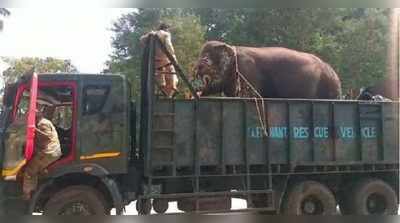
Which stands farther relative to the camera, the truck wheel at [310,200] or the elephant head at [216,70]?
the elephant head at [216,70]

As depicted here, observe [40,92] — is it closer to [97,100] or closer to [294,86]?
[97,100]

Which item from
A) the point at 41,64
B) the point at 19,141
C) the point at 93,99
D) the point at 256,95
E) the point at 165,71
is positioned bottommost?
the point at 19,141

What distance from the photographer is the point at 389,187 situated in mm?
7117

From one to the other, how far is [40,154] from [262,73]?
11.8ft

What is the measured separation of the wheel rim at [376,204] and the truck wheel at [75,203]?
3540 mm

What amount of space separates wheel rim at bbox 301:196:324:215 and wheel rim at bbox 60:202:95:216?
2.63 metres

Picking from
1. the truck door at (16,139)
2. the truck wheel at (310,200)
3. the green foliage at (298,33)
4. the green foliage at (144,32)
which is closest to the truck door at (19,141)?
the truck door at (16,139)

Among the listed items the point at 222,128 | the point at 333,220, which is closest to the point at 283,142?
the point at 222,128

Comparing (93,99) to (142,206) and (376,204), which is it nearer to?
(142,206)

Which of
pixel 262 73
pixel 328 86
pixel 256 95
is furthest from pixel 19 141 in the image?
pixel 328 86

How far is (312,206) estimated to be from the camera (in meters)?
6.67

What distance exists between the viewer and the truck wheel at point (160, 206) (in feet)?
20.0

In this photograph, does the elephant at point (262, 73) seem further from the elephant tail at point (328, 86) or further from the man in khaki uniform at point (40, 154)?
the man in khaki uniform at point (40, 154)

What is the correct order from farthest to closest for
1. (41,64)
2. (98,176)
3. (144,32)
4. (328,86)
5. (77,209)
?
(144,32) → (41,64) → (328,86) → (98,176) → (77,209)
